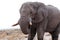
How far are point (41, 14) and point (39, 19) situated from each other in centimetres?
6

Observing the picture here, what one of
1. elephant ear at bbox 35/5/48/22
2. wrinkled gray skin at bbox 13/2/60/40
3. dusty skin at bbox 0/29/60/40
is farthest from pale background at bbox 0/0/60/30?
elephant ear at bbox 35/5/48/22

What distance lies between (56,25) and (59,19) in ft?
0.27

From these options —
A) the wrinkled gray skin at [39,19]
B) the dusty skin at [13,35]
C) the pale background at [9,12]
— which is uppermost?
the wrinkled gray skin at [39,19]

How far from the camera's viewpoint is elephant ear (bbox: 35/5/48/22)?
2.82 m

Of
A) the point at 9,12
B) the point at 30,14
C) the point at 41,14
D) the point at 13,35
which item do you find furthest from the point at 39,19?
the point at 9,12

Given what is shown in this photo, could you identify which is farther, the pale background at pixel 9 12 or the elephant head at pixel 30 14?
the pale background at pixel 9 12

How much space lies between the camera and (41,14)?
2.83m

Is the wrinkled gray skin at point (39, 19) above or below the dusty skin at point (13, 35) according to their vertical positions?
above

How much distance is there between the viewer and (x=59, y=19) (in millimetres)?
3086

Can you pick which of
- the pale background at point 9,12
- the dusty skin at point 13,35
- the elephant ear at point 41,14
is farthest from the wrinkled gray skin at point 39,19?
the pale background at point 9,12

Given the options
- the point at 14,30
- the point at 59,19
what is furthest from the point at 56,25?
the point at 14,30

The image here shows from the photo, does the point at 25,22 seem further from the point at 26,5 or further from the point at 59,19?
the point at 59,19

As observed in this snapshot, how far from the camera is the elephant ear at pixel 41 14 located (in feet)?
Answer: 9.24

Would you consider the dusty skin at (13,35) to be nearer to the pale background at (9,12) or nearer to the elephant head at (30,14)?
the pale background at (9,12)
